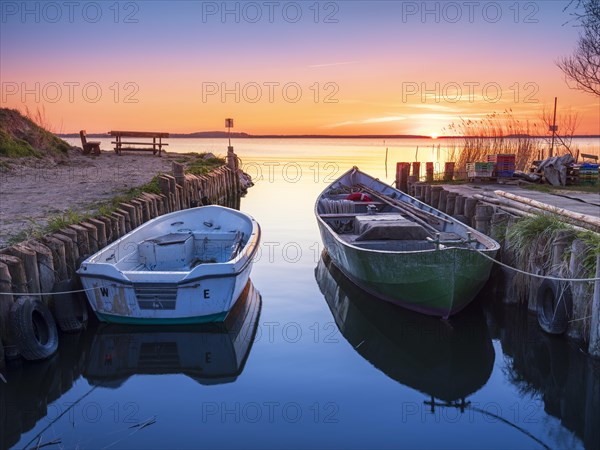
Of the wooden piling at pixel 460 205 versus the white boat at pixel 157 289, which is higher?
the wooden piling at pixel 460 205

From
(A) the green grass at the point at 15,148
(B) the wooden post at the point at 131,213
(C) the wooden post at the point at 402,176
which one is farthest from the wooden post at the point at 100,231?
(A) the green grass at the point at 15,148

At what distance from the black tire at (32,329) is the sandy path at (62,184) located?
2.29m

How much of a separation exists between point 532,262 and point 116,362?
695 cm

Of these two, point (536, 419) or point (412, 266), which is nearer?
point (536, 419)

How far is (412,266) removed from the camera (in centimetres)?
954

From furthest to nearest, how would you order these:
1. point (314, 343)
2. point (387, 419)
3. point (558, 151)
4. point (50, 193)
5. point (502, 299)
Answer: point (558, 151), point (50, 193), point (502, 299), point (314, 343), point (387, 419)

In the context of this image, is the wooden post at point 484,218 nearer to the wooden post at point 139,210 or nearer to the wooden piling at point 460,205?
the wooden piling at point 460,205

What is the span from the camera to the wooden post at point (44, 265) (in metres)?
8.68

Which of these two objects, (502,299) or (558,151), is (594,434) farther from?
(558,151)

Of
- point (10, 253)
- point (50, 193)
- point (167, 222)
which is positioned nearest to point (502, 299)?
point (167, 222)

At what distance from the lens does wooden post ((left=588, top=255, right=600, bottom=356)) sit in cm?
Result: 768

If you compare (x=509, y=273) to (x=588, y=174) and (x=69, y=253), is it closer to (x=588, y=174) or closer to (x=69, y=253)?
(x=69, y=253)

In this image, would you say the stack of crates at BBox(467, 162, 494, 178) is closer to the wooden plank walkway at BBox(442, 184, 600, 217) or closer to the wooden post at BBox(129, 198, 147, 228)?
the wooden plank walkway at BBox(442, 184, 600, 217)

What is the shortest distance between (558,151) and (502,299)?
19057mm
